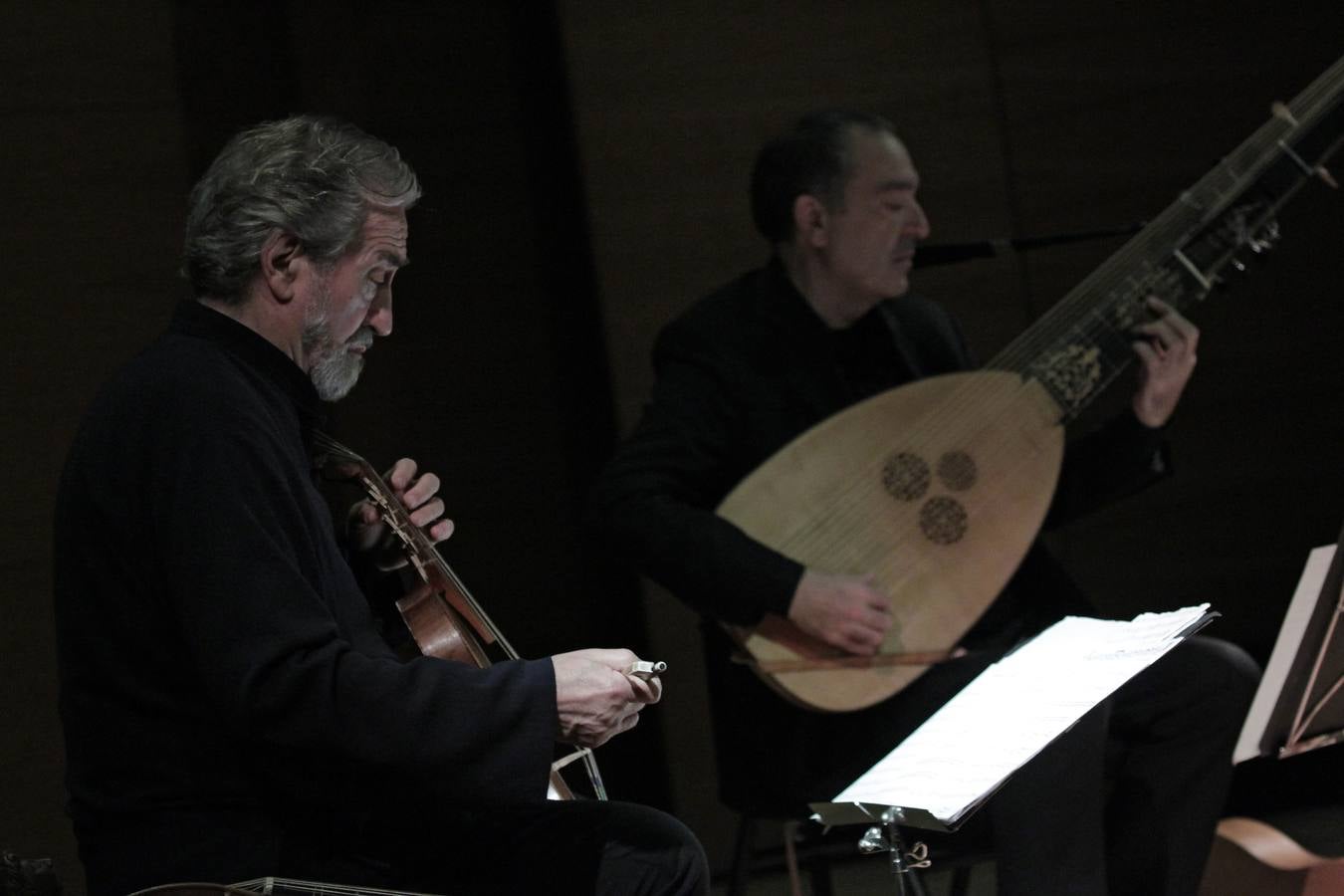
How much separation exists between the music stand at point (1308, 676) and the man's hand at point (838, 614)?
0.58 metres

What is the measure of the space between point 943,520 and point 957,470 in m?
0.09

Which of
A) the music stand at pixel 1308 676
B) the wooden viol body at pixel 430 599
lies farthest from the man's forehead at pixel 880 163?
the wooden viol body at pixel 430 599

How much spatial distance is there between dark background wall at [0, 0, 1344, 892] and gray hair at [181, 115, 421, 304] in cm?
154

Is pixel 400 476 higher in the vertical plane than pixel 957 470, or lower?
higher

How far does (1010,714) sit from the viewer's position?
1715mm

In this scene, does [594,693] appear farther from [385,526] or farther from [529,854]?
[385,526]

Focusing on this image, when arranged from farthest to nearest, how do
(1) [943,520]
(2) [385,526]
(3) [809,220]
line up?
(3) [809,220], (1) [943,520], (2) [385,526]

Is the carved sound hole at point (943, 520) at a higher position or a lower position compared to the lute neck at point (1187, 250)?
lower

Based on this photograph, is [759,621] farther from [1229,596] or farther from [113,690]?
[1229,596]

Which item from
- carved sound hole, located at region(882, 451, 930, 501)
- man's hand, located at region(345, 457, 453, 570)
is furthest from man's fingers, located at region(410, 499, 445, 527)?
carved sound hole, located at region(882, 451, 930, 501)

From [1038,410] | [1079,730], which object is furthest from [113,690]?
[1038,410]

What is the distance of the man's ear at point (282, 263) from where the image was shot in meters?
1.79

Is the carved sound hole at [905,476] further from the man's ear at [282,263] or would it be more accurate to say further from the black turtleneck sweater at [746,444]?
the man's ear at [282,263]

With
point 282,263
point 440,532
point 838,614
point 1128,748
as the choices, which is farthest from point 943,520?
point 282,263
